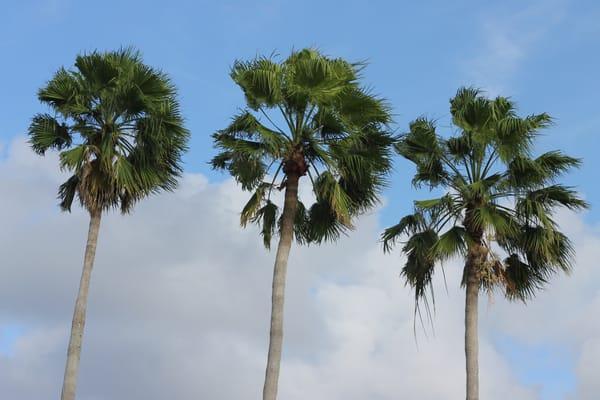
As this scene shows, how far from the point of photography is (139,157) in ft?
82.8

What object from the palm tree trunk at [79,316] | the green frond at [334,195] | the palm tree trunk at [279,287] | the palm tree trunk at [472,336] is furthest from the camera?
the green frond at [334,195]

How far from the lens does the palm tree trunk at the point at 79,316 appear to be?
22.5 meters

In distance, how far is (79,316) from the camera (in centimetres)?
2325

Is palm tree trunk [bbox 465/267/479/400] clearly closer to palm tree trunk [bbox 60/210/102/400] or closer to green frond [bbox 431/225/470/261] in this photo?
green frond [bbox 431/225/470/261]

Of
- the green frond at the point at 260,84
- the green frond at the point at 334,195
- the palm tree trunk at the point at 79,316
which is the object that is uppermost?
the green frond at the point at 260,84

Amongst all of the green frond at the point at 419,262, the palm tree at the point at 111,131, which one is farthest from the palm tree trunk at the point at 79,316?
the green frond at the point at 419,262

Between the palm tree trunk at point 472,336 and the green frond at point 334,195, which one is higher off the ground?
the green frond at point 334,195

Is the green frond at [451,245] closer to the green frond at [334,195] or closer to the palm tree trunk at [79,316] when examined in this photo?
the green frond at [334,195]

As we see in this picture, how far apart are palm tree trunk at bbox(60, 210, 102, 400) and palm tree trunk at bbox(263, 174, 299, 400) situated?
4.62 meters

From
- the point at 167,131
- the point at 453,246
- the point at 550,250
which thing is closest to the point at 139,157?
the point at 167,131

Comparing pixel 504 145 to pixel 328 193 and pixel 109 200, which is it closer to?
pixel 328 193

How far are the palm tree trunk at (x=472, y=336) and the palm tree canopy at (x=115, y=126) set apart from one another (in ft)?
26.4

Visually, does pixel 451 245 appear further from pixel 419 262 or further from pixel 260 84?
pixel 260 84

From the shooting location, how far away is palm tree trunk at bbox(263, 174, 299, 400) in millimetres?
21031
